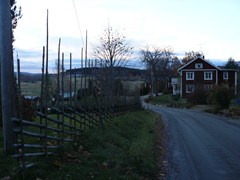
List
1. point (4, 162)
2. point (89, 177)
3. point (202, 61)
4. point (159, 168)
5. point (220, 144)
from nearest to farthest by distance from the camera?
point (4, 162), point (89, 177), point (159, 168), point (220, 144), point (202, 61)

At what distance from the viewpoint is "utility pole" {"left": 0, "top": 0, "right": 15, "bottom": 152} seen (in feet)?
23.8

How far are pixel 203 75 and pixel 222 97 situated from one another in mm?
33582

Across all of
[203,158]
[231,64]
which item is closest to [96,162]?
[203,158]

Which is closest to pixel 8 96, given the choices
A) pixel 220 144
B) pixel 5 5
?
pixel 5 5

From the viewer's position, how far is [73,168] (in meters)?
7.88

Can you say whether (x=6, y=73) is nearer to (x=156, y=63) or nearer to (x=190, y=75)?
(x=190, y=75)

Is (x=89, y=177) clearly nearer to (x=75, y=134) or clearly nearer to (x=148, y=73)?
(x=75, y=134)

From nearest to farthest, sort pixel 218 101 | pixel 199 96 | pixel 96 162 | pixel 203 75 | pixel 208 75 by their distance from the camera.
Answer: pixel 96 162 → pixel 218 101 → pixel 199 96 → pixel 208 75 → pixel 203 75

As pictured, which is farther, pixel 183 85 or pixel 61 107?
pixel 183 85

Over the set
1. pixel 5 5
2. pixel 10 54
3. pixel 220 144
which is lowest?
pixel 220 144

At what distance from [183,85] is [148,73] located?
28793 mm

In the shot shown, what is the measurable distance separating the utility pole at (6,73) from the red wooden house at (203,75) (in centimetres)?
6870

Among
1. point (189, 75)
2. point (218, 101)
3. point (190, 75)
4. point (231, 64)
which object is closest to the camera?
point (218, 101)

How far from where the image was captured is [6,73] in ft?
24.0
